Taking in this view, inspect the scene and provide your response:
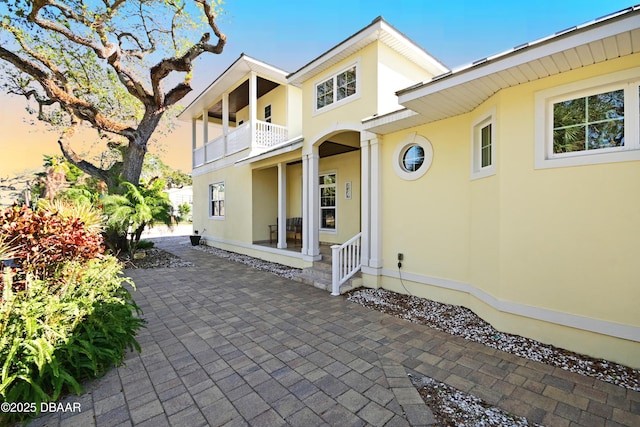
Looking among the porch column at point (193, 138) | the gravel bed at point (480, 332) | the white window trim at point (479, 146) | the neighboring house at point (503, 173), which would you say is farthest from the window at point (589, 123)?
the porch column at point (193, 138)

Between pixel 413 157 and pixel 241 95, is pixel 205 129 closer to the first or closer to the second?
pixel 241 95

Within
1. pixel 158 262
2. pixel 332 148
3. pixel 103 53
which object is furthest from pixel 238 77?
pixel 158 262

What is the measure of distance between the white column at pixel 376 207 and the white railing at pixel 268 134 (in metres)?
5.51

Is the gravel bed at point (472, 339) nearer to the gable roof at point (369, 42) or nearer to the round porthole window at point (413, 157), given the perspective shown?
the round porthole window at point (413, 157)

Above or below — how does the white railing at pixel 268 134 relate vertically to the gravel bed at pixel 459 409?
above

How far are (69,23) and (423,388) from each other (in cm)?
1317

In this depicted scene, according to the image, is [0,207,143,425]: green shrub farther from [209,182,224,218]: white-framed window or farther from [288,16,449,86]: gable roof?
[209,182,224,218]: white-framed window

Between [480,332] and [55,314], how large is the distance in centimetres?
521

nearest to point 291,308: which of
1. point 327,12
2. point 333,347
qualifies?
point 333,347

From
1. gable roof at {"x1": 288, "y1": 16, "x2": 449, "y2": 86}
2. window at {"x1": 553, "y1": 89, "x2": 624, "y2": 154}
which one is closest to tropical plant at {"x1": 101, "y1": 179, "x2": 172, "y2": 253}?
gable roof at {"x1": 288, "y1": 16, "x2": 449, "y2": 86}

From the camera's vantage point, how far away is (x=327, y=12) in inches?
351

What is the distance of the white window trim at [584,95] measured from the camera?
297 cm

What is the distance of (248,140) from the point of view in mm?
10094

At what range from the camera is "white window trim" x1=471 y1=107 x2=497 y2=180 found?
4051mm
